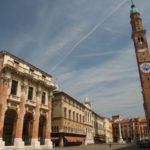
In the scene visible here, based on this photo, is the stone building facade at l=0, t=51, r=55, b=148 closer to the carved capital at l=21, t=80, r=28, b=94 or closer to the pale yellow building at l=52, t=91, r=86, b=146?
the carved capital at l=21, t=80, r=28, b=94

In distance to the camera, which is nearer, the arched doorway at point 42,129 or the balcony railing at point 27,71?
the balcony railing at point 27,71

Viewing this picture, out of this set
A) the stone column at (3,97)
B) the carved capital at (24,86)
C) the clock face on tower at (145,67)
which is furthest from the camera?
the clock face on tower at (145,67)

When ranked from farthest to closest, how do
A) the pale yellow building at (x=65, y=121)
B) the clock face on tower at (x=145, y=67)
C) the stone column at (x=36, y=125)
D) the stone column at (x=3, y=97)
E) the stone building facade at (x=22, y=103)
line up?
1. the clock face on tower at (x=145, y=67)
2. the pale yellow building at (x=65, y=121)
3. the stone column at (x=36, y=125)
4. the stone building facade at (x=22, y=103)
5. the stone column at (x=3, y=97)

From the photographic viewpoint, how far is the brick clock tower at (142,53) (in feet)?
177

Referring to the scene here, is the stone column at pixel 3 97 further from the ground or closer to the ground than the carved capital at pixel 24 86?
closer to the ground

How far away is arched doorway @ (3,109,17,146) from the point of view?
99.0ft

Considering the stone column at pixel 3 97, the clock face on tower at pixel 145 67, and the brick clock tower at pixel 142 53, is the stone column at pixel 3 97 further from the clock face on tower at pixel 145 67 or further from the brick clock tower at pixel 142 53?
the clock face on tower at pixel 145 67

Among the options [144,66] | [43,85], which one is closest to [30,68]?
[43,85]

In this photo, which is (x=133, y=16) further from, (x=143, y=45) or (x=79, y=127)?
(x=79, y=127)

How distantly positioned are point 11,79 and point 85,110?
39.0 meters

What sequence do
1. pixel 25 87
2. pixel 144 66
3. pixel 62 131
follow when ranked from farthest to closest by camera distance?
pixel 144 66, pixel 62 131, pixel 25 87

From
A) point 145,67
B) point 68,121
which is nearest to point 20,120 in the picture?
point 68,121

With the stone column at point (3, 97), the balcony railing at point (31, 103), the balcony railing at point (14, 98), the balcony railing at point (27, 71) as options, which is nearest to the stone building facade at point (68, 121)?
the balcony railing at point (27, 71)

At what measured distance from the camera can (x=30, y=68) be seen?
36.1 meters
